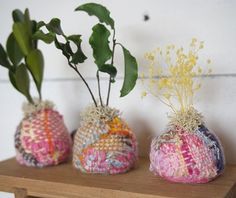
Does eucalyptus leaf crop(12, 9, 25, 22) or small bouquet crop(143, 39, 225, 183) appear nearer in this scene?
small bouquet crop(143, 39, 225, 183)

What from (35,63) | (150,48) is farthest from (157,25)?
(35,63)

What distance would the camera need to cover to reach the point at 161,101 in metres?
0.76

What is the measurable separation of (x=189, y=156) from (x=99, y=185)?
16cm

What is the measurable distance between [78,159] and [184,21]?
13.6 inches

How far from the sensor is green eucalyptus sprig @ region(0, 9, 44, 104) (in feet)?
2.22

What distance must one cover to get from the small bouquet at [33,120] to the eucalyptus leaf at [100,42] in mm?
128

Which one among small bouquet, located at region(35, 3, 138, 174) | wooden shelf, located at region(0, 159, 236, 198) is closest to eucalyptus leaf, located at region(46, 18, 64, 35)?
small bouquet, located at region(35, 3, 138, 174)

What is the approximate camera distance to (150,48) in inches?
30.1

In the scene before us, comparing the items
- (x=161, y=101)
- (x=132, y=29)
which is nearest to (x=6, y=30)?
(x=132, y=29)

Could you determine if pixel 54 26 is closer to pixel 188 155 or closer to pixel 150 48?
pixel 150 48

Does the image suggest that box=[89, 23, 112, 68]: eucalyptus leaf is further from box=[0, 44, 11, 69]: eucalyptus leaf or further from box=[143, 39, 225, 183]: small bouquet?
box=[0, 44, 11, 69]: eucalyptus leaf

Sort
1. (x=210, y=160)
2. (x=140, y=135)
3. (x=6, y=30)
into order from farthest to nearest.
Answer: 1. (x=6, y=30)
2. (x=140, y=135)
3. (x=210, y=160)

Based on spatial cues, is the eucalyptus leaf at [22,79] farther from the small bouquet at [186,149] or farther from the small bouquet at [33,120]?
the small bouquet at [186,149]

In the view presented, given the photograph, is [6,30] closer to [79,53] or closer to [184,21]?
[79,53]
